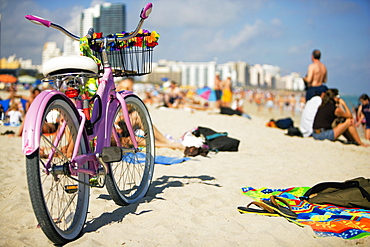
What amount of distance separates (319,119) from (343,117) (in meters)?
0.52

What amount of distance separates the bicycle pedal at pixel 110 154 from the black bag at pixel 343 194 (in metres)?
1.89

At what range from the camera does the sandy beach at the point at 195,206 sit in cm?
216

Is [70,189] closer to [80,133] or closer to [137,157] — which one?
[80,133]

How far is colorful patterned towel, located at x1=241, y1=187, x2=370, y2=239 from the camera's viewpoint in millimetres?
2324

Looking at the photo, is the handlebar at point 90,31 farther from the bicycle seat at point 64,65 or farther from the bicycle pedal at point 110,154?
the bicycle pedal at point 110,154

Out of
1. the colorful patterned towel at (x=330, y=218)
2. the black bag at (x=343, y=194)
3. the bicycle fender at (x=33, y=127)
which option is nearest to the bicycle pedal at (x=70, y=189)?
the bicycle fender at (x=33, y=127)

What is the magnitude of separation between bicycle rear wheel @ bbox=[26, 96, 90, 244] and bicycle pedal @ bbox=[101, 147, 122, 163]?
14 centimetres

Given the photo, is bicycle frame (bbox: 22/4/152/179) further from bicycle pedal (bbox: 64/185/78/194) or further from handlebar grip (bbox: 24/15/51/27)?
bicycle pedal (bbox: 64/185/78/194)

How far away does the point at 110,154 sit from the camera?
Answer: 234cm

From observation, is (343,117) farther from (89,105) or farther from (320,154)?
(89,105)

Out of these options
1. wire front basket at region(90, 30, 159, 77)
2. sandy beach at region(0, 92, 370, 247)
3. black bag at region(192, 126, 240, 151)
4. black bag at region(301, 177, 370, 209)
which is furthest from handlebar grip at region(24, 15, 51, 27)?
black bag at region(192, 126, 240, 151)

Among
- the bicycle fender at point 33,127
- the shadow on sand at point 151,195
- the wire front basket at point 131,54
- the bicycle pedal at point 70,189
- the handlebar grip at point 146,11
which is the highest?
the handlebar grip at point 146,11

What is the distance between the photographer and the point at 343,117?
7.35m

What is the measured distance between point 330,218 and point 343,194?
0.43 meters
